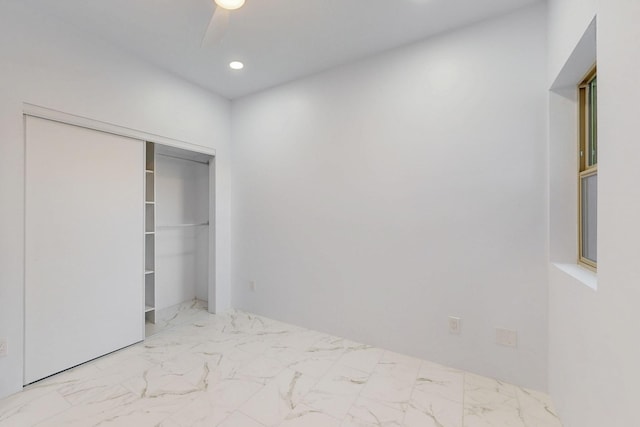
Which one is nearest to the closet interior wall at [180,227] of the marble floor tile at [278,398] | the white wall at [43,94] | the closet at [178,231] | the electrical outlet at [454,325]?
the closet at [178,231]

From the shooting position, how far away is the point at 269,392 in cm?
197

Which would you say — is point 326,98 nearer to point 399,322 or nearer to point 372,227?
point 372,227

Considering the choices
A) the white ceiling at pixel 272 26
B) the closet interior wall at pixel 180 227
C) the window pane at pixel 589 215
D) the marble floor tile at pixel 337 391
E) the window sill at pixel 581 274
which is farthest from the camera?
the closet interior wall at pixel 180 227

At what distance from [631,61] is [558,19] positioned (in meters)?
1.09

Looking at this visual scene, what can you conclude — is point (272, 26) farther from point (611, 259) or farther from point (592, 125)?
point (611, 259)

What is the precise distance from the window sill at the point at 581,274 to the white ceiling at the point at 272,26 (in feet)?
5.95

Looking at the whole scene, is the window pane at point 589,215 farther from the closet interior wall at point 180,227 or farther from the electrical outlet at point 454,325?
the closet interior wall at point 180,227

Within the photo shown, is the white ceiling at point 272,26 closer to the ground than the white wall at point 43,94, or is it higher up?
higher up

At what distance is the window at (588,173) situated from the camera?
159 cm

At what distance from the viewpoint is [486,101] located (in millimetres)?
2119

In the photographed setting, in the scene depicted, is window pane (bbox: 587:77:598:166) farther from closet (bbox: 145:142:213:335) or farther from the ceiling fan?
closet (bbox: 145:142:213:335)

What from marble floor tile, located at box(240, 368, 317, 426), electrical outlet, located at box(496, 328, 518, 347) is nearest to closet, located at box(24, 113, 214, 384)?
marble floor tile, located at box(240, 368, 317, 426)

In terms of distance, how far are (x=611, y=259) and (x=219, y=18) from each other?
2331mm

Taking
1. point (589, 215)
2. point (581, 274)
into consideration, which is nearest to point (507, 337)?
point (581, 274)
